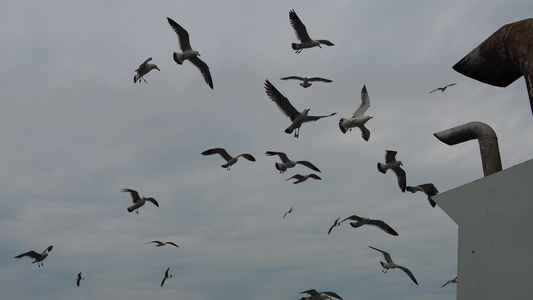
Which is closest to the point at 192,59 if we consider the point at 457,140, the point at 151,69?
the point at 151,69

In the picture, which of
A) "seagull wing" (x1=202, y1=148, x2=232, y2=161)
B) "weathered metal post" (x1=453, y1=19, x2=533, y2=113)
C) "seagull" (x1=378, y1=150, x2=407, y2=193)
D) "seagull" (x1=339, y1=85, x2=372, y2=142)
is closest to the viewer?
"weathered metal post" (x1=453, y1=19, x2=533, y2=113)

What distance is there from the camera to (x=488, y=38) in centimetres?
397

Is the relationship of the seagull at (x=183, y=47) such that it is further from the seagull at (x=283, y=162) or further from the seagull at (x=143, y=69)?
the seagull at (x=283, y=162)

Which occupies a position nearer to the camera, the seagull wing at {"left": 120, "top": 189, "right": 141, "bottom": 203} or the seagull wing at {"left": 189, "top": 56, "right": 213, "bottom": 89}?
the seagull wing at {"left": 189, "top": 56, "right": 213, "bottom": 89}

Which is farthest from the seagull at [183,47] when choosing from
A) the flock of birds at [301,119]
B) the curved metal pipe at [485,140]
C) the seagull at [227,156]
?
the curved metal pipe at [485,140]

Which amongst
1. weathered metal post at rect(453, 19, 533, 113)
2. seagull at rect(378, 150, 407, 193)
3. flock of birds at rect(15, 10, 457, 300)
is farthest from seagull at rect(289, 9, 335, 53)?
weathered metal post at rect(453, 19, 533, 113)

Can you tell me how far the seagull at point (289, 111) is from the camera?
19312 mm

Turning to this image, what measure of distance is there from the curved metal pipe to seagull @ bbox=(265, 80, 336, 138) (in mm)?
15274

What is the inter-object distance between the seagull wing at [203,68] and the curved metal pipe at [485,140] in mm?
16635

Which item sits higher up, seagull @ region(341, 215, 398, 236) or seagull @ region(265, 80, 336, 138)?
seagull @ region(265, 80, 336, 138)

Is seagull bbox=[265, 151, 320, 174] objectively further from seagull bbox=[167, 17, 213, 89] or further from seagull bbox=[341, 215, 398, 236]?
seagull bbox=[167, 17, 213, 89]

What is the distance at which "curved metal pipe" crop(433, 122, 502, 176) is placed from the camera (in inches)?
151

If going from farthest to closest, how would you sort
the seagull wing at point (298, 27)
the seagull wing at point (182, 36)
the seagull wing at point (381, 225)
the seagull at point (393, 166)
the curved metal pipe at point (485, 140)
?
the seagull wing at point (381, 225), the seagull at point (393, 166), the seagull wing at point (182, 36), the seagull wing at point (298, 27), the curved metal pipe at point (485, 140)

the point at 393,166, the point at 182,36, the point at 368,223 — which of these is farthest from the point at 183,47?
the point at 368,223
